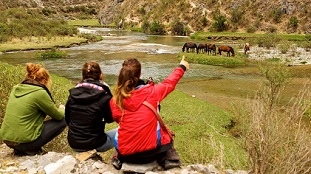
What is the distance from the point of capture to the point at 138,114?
525 centimetres

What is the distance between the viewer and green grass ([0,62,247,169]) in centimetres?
780

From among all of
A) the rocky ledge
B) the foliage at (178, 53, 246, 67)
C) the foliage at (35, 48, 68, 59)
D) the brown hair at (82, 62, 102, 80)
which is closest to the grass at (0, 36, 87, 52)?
the foliage at (35, 48, 68, 59)

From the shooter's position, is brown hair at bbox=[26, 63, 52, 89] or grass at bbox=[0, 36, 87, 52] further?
grass at bbox=[0, 36, 87, 52]

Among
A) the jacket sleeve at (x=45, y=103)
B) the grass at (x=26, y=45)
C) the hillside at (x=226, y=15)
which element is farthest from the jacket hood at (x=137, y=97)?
the hillside at (x=226, y=15)

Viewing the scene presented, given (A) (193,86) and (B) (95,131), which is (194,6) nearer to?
(A) (193,86)

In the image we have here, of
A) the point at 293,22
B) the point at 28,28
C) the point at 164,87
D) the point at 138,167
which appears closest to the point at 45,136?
the point at 138,167

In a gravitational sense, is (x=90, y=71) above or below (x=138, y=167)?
above

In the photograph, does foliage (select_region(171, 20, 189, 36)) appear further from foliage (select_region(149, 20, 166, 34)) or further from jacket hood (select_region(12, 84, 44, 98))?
jacket hood (select_region(12, 84, 44, 98))

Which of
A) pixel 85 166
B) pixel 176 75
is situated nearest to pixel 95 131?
pixel 85 166

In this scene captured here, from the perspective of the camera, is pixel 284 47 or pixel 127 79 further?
pixel 284 47

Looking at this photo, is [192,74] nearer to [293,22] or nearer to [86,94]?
[86,94]

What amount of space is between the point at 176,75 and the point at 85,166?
2.41 metres

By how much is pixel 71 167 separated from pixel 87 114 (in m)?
1.00

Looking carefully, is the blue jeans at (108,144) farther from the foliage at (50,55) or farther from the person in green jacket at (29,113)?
the foliage at (50,55)
